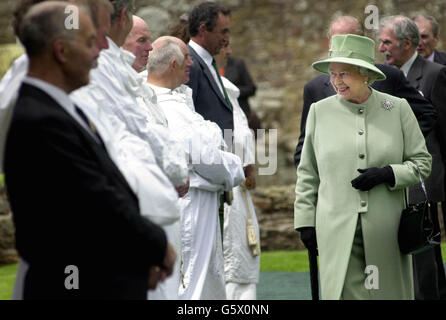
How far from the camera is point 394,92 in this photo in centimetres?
579

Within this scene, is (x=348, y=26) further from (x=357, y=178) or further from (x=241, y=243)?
(x=241, y=243)

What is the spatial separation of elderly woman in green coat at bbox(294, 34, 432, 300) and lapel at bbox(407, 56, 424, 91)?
6.79ft

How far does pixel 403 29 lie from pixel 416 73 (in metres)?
0.36

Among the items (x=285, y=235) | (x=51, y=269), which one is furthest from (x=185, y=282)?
(x=285, y=235)

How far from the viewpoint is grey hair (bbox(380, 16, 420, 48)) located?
22.3 ft

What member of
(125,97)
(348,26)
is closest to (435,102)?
(348,26)

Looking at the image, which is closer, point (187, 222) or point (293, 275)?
point (187, 222)

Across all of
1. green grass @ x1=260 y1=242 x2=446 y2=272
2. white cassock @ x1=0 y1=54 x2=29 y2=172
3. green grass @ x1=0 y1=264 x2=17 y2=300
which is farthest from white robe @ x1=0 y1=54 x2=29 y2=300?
green grass @ x1=260 y1=242 x2=446 y2=272

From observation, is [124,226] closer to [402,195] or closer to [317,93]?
[402,195]

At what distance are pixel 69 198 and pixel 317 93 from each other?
3322mm
